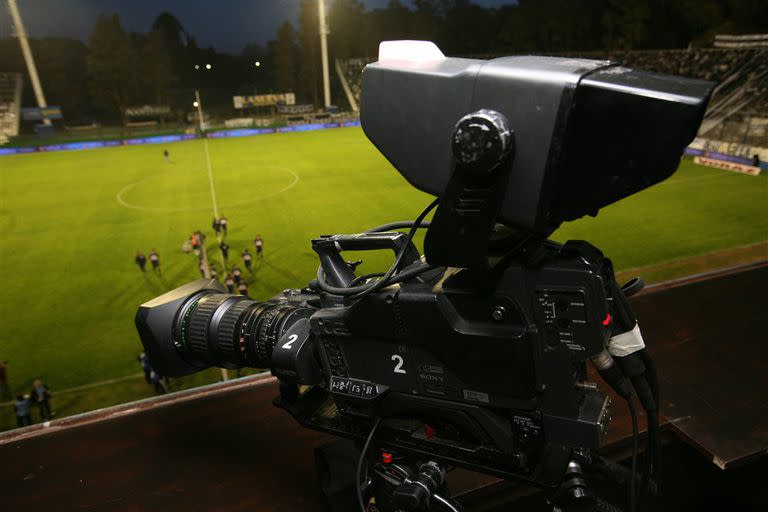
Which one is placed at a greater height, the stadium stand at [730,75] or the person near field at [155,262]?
the stadium stand at [730,75]

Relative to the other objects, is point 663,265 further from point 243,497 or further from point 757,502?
point 243,497

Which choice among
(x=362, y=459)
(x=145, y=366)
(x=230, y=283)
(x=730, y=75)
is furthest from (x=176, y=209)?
(x=730, y=75)

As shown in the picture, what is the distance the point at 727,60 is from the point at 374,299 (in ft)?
83.2

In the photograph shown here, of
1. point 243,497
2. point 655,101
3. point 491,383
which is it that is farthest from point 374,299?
point 243,497

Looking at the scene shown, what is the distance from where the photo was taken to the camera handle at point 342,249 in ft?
5.32

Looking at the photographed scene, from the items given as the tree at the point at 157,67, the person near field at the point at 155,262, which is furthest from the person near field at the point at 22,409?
the tree at the point at 157,67

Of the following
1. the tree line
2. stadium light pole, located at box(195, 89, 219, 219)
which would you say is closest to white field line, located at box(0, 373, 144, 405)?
stadium light pole, located at box(195, 89, 219, 219)

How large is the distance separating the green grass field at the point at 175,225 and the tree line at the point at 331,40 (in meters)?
5.04

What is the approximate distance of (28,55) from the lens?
761 inches

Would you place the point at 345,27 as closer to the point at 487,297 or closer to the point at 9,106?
the point at 9,106

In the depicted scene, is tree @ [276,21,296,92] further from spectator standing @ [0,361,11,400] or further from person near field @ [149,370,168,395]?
person near field @ [149,370,168,395]

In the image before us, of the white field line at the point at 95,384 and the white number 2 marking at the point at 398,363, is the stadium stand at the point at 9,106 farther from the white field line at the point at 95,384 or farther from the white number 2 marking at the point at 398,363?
the white number 2 marking at the point at 398,363

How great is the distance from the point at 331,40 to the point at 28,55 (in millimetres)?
11486

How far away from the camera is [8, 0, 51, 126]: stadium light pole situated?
15852 mm
